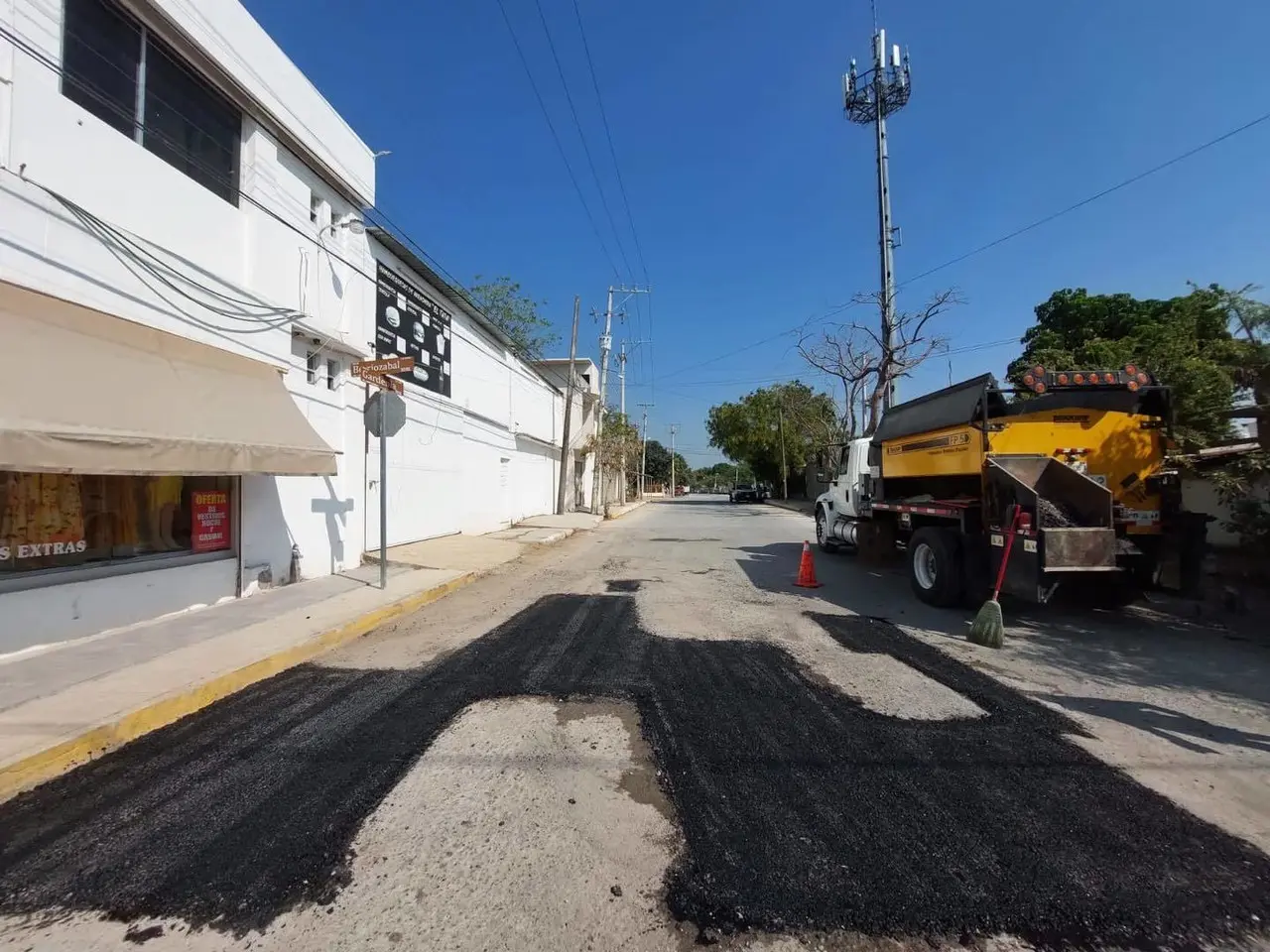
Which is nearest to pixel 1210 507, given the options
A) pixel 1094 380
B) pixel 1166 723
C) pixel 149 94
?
pixel 1094 380

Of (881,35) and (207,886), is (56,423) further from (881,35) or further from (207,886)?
(881,35)

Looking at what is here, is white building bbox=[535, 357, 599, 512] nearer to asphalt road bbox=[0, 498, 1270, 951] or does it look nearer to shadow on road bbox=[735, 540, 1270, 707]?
→ shadow on road bbox=[735, 540, 1270, 707]

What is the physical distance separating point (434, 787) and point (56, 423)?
4406 millimetres

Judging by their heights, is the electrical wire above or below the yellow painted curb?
above

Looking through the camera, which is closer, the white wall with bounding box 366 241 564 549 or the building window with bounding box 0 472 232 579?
the building window with bounding box 0 472 232 579

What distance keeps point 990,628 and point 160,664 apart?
7.86 metres

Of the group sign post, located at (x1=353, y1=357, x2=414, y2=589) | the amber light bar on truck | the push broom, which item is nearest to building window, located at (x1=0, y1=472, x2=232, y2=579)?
sign post, located at (x1=353, y1=357, x2=414, y2=589)

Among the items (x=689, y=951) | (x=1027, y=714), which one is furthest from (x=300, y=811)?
(x=1027, y=714)

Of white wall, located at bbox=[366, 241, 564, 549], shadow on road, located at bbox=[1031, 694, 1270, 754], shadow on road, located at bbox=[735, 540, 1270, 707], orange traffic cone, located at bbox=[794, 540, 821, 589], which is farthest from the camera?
white wall, located at bbox=[366, 241, 564, 549]

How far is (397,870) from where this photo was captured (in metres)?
2.94

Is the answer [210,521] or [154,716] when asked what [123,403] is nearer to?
[210,521]

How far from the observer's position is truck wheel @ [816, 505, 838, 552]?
1535 centimetres

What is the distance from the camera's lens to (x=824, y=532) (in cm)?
1584

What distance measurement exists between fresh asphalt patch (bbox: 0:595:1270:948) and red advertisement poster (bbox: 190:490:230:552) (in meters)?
3.81
